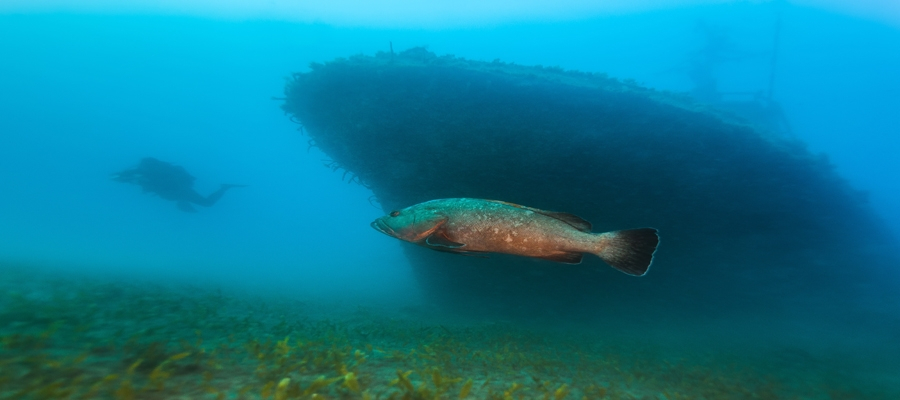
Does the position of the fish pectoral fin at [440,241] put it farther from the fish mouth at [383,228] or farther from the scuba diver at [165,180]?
the scuba diver at [165,180]

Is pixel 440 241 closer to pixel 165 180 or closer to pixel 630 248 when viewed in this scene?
pixel 630 248

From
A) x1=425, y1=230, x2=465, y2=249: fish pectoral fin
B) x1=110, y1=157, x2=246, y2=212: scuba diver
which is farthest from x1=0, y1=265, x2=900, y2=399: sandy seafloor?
x1=110, y1=157, x2=246, y2=212: scuba diver

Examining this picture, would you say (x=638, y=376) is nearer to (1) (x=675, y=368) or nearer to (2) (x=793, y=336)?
(1) (x=675, y=368)

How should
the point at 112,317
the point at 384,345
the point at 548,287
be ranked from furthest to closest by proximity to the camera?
the point at 548,287, the point at 384,345, the point at 112,317

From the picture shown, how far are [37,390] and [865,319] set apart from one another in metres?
21.5

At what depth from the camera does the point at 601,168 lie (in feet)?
28.5

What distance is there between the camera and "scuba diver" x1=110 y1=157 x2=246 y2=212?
20.0m

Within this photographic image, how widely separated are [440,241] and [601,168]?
23.4 feet

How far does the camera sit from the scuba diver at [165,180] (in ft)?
65.6

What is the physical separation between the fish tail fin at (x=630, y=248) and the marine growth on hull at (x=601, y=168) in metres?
6.08

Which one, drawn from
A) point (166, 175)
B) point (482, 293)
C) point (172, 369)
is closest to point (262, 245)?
point (166, 175)

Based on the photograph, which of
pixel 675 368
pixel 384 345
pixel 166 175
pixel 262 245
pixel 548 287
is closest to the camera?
pixel 384 345

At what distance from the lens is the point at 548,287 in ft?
36.8

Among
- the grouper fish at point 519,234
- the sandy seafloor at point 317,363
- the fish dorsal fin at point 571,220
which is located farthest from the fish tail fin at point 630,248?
the sandy seafloor at point 317,363
